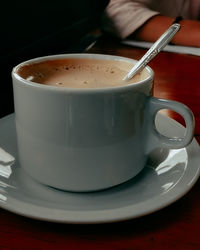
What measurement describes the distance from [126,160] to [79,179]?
0.16 ft

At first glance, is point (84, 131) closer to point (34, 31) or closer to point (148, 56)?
point (148, 56)

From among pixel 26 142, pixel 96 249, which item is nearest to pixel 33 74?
pixel 26 142

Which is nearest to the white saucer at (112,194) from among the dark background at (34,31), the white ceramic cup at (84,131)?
the white ceramic cup at (84,131)

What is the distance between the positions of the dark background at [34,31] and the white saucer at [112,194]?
1.06ft

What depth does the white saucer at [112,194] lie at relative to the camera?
30 centimetres

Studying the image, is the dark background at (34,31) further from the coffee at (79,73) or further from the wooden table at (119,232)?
the wooden table at (119,232)

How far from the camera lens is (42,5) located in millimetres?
833

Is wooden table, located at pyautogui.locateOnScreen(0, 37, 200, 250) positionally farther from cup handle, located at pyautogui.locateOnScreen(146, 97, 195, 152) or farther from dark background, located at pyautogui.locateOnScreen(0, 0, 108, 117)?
dark background, located at pyautogui.locateOnScreen(0, 0, 108, 117)

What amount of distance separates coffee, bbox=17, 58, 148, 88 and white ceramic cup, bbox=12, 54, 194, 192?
4cm

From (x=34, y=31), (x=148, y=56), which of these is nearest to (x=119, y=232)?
(x=148, y=56)

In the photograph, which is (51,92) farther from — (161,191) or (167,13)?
(167,13)

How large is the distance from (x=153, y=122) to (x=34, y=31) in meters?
0.53

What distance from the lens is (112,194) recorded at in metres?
0.34

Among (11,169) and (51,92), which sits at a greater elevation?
(51,92)
